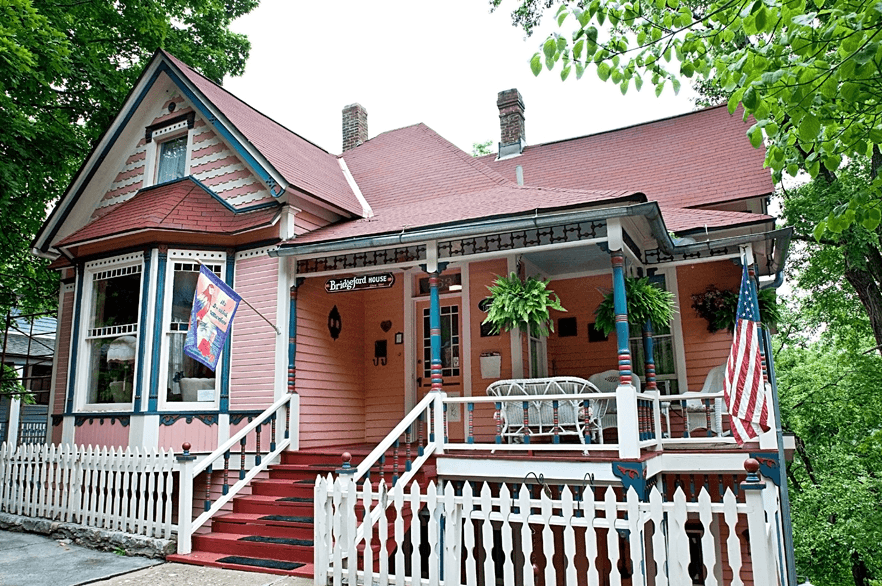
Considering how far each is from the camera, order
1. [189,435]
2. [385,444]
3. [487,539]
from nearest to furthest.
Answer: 1. [487,539]
2. [385,444]
3. [189,435]

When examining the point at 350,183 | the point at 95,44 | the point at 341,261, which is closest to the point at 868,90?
the point at 341,261

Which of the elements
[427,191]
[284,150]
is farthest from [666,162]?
[284,150]

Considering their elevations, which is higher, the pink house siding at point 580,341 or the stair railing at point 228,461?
the pink house siding at point 580,341

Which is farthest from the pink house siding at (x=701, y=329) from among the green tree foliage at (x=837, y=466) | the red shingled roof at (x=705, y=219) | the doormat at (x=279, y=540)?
the green tree foliage at (x=837, y=466)

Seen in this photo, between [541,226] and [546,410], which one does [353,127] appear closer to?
[541,226]

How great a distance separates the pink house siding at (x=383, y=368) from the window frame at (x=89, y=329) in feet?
11.7

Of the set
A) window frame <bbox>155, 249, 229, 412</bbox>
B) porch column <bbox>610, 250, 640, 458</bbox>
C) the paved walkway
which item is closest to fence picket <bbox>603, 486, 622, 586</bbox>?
porch column <bbox>610, 250, 640, 458</bbox>

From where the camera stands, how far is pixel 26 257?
15234mm

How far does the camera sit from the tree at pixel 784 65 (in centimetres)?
365

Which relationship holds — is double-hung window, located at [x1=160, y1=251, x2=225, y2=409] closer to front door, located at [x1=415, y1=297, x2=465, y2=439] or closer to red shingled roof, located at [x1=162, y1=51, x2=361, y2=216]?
red shingled roof, located at [x1=162, y1=51, x2=361, y2=216]

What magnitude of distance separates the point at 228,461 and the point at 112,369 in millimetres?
2531

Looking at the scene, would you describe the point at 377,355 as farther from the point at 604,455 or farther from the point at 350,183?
the point at 604,455

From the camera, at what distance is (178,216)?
33.8ft

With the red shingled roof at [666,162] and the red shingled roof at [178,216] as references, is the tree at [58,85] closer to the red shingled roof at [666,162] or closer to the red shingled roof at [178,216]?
the red shingled roof at [178,216]
